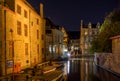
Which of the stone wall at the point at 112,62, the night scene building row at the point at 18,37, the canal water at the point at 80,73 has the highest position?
the night scene building row at the point at 18,37

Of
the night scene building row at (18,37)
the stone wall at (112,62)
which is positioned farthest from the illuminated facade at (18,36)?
the stone wall at (112,62)

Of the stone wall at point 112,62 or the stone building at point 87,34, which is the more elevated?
the stone building at point 87,34

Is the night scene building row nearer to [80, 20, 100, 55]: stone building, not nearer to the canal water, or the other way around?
the canal water

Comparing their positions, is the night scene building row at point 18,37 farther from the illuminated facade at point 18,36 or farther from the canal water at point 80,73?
the canal water at point 80,73

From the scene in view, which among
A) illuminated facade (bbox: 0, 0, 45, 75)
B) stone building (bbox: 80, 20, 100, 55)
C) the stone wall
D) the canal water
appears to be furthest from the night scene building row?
A: stone building (bbox: 80, 20, 100, 55)

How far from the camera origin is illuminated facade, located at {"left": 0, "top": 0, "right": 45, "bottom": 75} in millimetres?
26000

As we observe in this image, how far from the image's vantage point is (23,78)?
22484 millimetres

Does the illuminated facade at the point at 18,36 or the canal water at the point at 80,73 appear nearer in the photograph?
the illuminated facade at the point at 18,36

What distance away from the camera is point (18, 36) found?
31.9m

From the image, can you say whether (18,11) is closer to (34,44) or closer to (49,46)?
(34,44)

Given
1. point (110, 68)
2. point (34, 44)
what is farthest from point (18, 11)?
point (110, 68)

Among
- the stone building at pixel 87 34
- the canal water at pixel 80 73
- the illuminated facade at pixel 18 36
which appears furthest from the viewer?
the stone building at pixel 87 34

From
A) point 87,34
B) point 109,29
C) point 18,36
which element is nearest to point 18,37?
point 18,36

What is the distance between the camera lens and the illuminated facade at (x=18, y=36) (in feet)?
85.3
